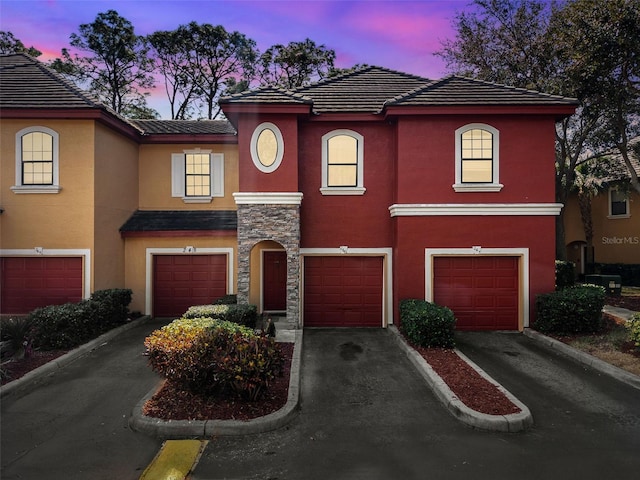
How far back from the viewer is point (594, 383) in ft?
24.4

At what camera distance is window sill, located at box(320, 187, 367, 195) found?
1173 cm

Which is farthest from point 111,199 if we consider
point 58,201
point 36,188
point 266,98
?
point 266,98

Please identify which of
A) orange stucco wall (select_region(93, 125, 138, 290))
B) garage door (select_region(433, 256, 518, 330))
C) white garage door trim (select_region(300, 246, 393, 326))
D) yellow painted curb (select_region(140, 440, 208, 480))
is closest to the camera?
yellow painted curb (select_region(140, 440, 208, 480))

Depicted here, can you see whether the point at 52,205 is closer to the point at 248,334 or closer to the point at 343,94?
the point at 248,334

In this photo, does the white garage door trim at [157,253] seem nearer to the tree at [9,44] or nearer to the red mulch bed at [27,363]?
the red mulch bed at [27,363]

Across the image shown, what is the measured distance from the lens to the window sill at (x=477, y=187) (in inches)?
437

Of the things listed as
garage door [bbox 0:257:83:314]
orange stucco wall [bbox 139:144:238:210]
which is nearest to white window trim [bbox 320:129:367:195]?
orange stucco wall [bbox 139:144:238:210]

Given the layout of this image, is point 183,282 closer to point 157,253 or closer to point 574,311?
point 157,253

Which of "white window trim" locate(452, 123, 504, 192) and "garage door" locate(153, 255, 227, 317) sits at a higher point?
"white window trim" locate(452, 123, 504, 192)

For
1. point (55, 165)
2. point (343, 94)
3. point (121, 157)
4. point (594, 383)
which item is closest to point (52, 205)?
point (55, 165)

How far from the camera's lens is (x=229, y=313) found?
31.3 feet

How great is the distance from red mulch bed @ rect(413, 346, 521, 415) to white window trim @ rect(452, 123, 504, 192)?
4.96 m

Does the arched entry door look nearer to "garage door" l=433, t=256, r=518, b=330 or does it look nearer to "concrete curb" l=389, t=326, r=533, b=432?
"garage door" l=433, t=256, r=518, b=330

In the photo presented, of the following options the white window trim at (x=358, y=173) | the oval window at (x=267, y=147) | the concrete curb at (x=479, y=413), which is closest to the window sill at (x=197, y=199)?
the oval window at (x=267, y=147)
